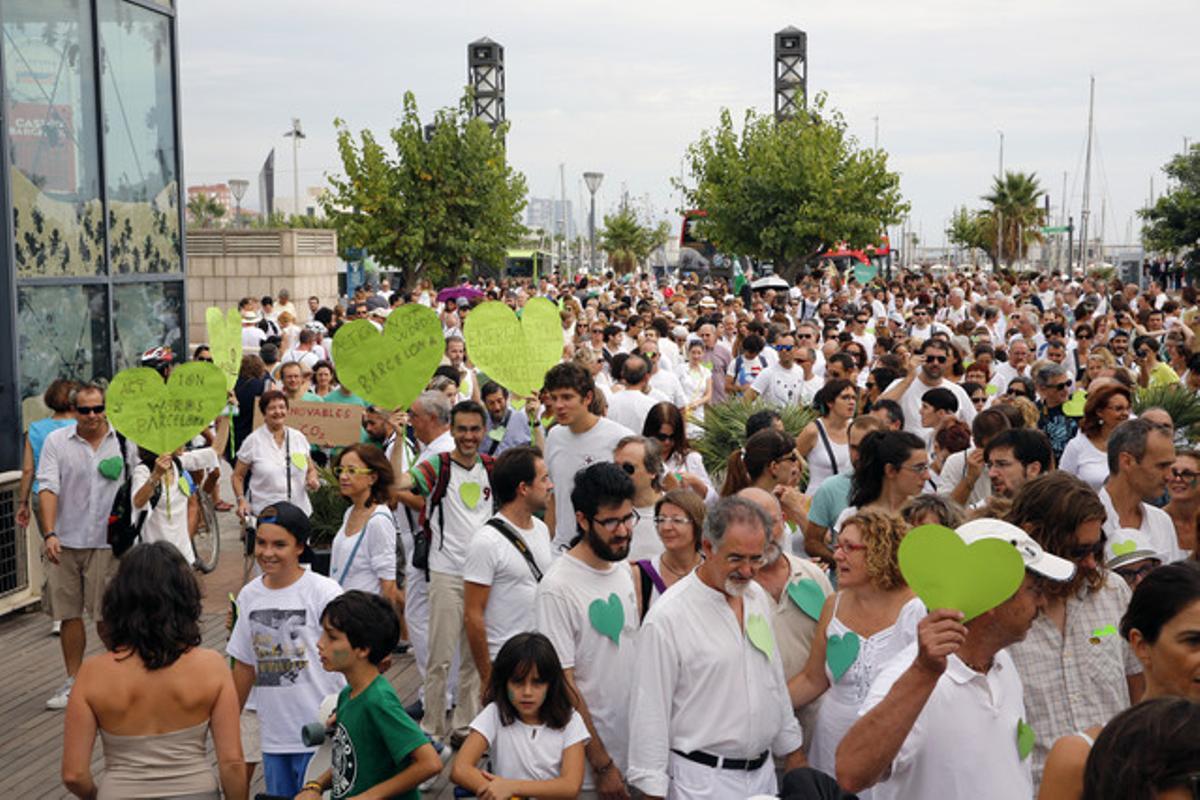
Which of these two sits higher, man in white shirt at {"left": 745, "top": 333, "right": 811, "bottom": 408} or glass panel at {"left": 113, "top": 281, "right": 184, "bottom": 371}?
glass panel at {"left": 113, "top": 281, "right": 184, "bottom": 371}

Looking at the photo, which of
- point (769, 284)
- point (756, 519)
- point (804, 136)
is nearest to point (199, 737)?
point (756, 519)

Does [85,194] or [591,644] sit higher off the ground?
[85,194]

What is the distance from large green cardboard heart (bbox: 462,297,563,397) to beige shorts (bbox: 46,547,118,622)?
2552mm

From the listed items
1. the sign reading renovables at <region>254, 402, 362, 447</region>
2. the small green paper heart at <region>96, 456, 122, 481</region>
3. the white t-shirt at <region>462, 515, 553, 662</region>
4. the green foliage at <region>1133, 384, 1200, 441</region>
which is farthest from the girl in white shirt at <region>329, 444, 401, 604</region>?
the green foliage at <region>1133, 384, 1200, 441</region>

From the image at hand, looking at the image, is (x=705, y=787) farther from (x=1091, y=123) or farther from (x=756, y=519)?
(x=1091, y=123)

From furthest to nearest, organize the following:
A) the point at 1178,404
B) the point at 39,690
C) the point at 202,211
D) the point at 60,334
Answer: the point at 202,211 < the point at 60,334 < the point at 1178,404 < the point at 39,690

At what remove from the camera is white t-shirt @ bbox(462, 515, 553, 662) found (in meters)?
6.09

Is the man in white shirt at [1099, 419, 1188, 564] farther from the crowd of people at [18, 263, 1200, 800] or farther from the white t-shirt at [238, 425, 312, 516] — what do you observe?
the white t-shirt at [238, 425, 312, 516]

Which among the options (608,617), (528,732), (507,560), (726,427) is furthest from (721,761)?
(726,427)

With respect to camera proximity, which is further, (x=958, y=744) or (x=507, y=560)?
(x=507, y=560)

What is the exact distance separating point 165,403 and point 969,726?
16.8 ft

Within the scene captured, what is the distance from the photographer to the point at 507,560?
611cm

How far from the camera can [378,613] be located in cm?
454

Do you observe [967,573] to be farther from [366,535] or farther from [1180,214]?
[1180,214]
